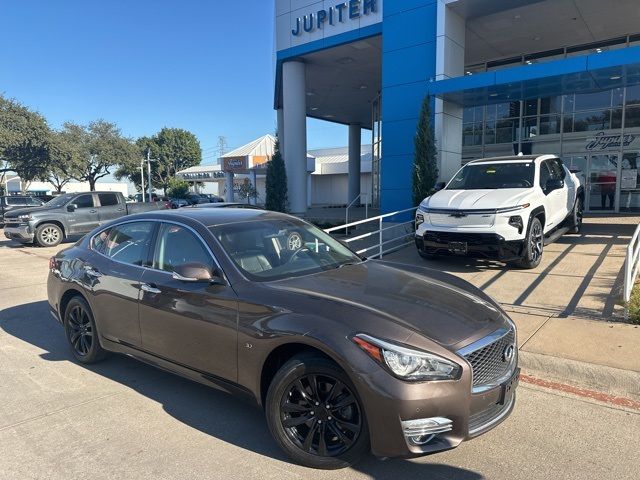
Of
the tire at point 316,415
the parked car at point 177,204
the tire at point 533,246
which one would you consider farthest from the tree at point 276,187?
the tire at point 316,415

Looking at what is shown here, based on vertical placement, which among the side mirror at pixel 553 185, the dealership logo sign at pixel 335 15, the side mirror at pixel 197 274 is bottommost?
the side mirror at pixel 197 274

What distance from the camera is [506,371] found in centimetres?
314

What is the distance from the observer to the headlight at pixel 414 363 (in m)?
2.75

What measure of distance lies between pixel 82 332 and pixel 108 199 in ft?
43.6

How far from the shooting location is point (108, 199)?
16953 millimetres

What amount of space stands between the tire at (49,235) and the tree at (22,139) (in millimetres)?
20995

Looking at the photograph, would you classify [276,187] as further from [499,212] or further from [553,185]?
[499,212]

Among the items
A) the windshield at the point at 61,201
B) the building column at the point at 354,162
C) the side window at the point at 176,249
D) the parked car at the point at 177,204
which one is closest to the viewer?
the side window at the point at 176,249

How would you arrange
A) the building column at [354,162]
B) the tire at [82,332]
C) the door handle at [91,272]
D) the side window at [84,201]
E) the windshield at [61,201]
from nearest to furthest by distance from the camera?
the door handle at [91,272]
the tire at [82,332]
the windshield at [61,201]
the side window at [84,201]
the building column at [354,162]

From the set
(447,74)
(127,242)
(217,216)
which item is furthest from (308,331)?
(447,74)

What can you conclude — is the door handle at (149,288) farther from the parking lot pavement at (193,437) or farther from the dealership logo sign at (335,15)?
the dealership logo sign at (335,15)

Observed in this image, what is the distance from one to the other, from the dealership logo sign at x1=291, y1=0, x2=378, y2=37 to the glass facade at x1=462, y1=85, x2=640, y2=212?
627cm

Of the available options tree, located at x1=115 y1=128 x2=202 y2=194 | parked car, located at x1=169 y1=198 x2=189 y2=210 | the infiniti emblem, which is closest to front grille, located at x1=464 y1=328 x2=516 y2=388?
the infiniti emblem

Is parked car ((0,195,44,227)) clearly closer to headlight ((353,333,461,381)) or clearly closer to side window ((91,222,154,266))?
side window ((91,222,154,266))
